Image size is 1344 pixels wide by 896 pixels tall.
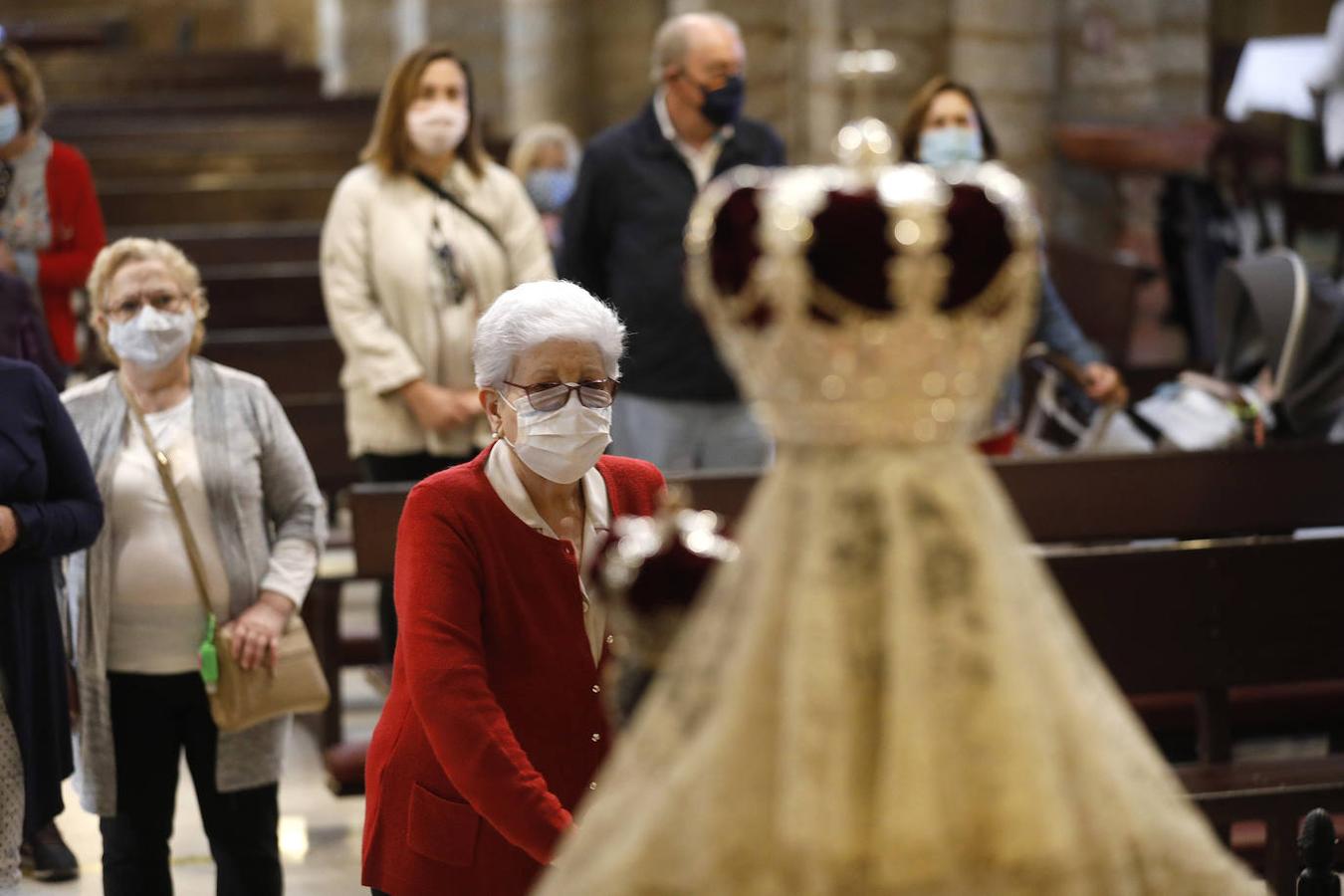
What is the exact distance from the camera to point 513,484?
9.26 feet

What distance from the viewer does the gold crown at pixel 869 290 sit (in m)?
1.39

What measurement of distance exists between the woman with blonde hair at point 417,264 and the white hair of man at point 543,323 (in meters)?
2.42

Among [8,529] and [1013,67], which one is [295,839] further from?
[1013,67]

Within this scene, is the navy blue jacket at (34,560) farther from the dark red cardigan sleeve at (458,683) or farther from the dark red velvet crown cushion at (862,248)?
the dark red velvet crown cushion at (862,248)

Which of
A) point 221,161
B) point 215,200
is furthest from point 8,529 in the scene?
point 221,161

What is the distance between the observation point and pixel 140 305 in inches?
153

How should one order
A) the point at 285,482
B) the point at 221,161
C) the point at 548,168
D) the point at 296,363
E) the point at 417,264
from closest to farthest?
the point at 285,482, the point at 417,264, the point at 296,363, the point at 548,168, the point at 221,161

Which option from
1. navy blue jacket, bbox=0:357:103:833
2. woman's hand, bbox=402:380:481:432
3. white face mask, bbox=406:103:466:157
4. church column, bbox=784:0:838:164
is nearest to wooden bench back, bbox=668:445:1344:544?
woman's hand, bbox=402:380:481:432

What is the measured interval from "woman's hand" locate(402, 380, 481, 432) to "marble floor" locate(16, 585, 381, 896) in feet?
3.22

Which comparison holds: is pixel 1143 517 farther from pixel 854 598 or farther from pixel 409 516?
pixel 854 598

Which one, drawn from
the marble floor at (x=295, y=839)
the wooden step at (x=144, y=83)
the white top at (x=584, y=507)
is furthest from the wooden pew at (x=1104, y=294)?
the wooden step at (x=144, y=83)

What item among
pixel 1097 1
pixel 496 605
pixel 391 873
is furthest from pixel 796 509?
pixel 1097 1

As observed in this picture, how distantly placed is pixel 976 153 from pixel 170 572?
281 centimetres

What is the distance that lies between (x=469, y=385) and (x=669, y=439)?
1.75ft
